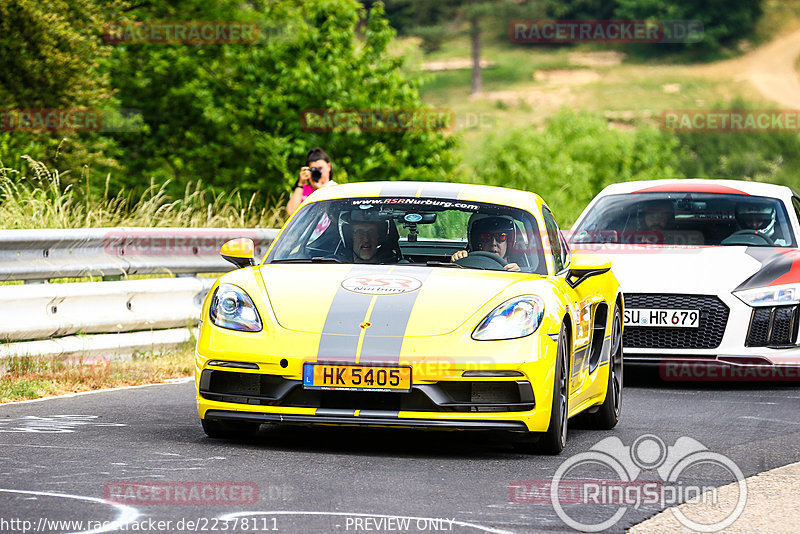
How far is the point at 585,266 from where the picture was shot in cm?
765

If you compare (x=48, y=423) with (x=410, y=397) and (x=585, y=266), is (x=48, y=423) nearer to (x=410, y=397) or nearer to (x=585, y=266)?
(x=410, y=397)

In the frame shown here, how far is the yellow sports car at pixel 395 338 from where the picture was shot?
6.61 m

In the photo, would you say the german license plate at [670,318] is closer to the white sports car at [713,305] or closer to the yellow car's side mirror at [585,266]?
the white sports car at [713,305]

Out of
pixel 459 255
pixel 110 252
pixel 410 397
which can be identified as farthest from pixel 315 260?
pixel 110 252

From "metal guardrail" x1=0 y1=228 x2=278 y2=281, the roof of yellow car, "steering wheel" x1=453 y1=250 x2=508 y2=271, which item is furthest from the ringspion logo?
"metal guardrail" x1=0 y1=228 x2=278 y2=281

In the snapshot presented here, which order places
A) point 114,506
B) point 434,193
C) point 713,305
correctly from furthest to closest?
point 713,305 → point 434,193 → point 114,506

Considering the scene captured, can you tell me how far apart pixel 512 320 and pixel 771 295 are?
4.54m

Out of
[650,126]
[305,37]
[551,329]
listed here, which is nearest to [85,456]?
[551,329]

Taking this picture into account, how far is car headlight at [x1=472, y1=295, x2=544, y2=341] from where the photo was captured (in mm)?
6734

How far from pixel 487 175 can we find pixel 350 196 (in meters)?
75.1

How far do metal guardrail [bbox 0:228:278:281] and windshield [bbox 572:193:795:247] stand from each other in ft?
10.2

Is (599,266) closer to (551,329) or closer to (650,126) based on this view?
(551,329)

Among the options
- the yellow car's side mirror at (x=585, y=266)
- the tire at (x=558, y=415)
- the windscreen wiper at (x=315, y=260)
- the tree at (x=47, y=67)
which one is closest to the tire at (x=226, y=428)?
the windscreen wiper at (x=315, y=260)

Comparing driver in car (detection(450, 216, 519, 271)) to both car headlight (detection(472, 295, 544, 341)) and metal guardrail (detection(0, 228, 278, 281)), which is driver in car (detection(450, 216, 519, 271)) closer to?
car headlight (detection(472, 295, 544, 341))
